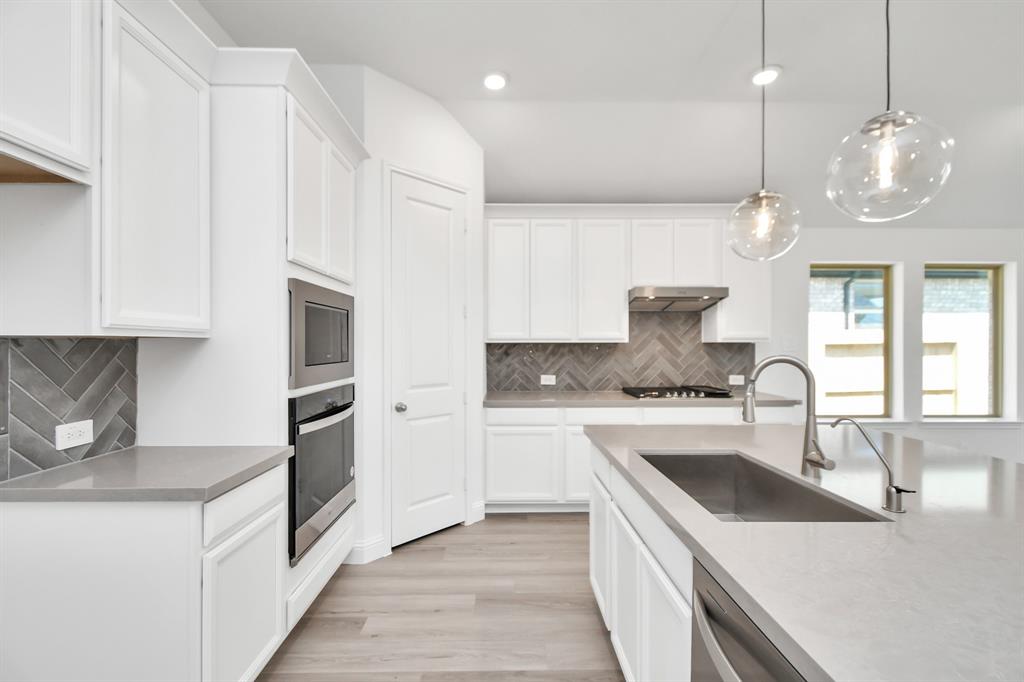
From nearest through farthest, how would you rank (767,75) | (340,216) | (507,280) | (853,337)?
(340,216) < (767,75) < (507,280) < (853,337)

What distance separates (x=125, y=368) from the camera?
1.78 meters

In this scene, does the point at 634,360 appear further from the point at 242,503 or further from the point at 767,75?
the point at 242,503

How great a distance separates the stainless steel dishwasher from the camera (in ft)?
2.29

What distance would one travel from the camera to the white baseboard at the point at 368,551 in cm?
261

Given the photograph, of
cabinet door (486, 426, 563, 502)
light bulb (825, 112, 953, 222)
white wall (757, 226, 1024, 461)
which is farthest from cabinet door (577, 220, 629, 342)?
light bulb (825, 112, 953, 222)

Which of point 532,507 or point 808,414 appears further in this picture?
point 532,507

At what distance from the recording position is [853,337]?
421 cm

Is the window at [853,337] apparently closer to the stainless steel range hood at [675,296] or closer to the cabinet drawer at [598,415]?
the stainless steel range hood at [675,296]

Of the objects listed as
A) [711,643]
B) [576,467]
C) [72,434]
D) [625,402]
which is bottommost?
[576,467]

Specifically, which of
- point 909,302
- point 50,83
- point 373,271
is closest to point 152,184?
point 50,83

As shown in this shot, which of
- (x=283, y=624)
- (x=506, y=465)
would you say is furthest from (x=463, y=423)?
(x=283, y=624)

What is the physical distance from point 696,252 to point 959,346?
109 inches

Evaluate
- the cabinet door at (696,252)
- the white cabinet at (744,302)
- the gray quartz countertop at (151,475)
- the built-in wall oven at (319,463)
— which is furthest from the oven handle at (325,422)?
the white cabinet at (744,302)

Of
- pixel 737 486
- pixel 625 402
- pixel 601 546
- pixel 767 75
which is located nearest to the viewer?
pixel 737 486
